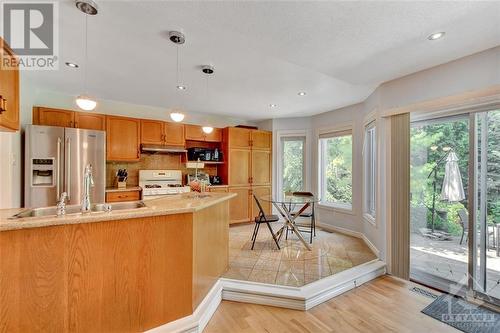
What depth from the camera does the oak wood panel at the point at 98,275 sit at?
4.58ft

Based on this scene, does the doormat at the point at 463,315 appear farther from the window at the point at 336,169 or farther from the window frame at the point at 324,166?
the window at the point at 336,169

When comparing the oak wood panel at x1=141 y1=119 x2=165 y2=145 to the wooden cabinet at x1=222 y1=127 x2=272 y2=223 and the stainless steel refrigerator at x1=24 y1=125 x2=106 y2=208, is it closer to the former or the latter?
the stainless steel refrigerator at x1=24 y1=125 x2=106 y2=208

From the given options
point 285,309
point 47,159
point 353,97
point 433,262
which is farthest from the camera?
point 353,97

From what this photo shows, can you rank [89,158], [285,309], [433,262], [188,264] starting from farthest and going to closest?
[89,158] < [433,262] < [285,309] < [188,264]

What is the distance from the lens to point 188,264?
194 centimetres

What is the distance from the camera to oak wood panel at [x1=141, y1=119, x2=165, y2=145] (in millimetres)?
4414

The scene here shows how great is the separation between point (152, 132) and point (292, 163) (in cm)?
320

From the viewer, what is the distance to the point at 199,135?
16.5 feet

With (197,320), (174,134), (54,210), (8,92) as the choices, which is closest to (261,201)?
(174,134)

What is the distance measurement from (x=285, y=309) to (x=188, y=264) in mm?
1125

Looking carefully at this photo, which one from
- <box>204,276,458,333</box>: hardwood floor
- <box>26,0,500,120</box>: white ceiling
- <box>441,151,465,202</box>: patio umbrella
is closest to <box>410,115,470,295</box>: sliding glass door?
<box>441,151,465,202</box>: patio umbrella

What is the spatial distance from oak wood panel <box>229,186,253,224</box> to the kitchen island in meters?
3.04

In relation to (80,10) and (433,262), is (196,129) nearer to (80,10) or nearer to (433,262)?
(80,10)

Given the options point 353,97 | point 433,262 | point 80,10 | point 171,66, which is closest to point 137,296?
point 80,10
